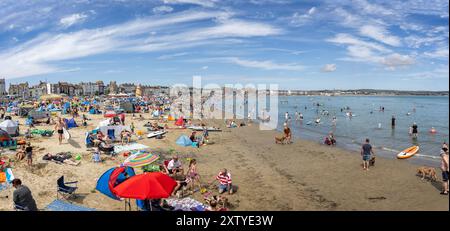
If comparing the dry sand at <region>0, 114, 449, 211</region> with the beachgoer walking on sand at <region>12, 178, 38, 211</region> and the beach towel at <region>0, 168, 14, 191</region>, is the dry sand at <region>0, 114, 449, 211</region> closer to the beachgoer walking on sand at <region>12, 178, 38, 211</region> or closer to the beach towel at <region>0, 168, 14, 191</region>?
the beach towel at <region>0, 168, 14, 191</region>

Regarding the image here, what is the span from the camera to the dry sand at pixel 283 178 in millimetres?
9789

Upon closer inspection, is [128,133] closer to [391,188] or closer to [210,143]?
[210,143]

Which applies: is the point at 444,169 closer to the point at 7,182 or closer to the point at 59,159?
the point at 7,182

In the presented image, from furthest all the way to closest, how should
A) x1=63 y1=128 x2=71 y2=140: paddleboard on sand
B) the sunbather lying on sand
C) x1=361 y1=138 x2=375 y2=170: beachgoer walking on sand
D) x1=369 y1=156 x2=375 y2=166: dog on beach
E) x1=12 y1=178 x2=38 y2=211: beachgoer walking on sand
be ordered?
1. x1=63 y1=128 x2=71 y2=140: paddleboard on sand
2. x1=369 y1=156 x2=375 y2=166: dog on beach
3. x1=361 y1=138 x2=375 y2=170: beachgoer walking on sand
4. the sunbather lying on sand
5. x1=12 y1=178 x2=38 y2=211: beachgoer walking on sand

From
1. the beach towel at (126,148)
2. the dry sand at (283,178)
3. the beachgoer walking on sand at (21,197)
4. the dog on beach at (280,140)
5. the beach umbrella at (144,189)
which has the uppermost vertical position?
the beach umbrella at (144,189)

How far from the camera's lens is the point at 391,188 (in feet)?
37.8

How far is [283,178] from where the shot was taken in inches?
510

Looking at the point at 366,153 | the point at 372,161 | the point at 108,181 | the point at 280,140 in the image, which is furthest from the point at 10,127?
the point at 372,161

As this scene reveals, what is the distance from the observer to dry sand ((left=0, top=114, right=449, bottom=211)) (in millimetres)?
9789

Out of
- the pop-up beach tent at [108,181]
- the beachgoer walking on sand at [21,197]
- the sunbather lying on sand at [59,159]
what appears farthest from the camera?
the sunbather lying on sand at [59,159]

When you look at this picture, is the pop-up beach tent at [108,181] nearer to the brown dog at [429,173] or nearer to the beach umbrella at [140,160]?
the beach umbrella at [140,160]

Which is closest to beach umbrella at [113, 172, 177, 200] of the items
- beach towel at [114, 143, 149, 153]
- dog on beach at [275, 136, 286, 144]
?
beach towel at [114, 143, 149, 153]

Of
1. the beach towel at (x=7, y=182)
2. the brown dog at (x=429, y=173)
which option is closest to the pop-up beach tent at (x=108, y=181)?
the beach towel at (x=7, y=182)

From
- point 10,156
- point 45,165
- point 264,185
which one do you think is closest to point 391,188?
point 264,185
